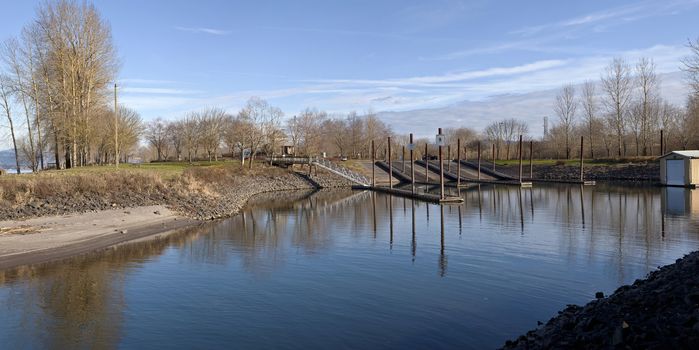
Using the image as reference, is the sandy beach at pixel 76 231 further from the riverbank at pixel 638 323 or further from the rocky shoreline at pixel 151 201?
the riverbank at pixel 638 323

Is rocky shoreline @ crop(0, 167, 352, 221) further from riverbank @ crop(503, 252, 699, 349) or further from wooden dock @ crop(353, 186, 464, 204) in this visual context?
riverbank @ crop(503, 252, 699, 349)

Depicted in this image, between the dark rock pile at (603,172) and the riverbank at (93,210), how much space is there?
4284 centimetres

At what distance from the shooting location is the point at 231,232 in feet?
75.6

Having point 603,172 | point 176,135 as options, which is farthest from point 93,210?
point 176,135

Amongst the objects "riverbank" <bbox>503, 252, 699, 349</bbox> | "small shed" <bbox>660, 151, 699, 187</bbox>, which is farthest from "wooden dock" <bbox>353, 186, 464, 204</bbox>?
"riverbank" <bbox>503, 252, 699, 349</bbox>

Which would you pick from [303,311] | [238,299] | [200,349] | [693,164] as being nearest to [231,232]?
[238,299]

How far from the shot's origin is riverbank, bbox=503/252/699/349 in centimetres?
626

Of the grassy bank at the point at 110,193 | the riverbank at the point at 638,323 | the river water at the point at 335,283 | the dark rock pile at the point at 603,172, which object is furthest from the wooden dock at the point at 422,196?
the riverbank at the point at 638,323

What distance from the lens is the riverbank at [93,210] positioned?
17781 millimetres

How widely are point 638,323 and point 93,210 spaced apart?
76.7ft

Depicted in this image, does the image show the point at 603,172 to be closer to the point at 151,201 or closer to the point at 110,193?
the point at 151,201

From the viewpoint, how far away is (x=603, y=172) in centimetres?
6072

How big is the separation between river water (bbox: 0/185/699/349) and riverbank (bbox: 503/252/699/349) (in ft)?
4.66

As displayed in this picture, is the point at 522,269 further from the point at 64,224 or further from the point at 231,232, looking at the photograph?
the point at 64,224
